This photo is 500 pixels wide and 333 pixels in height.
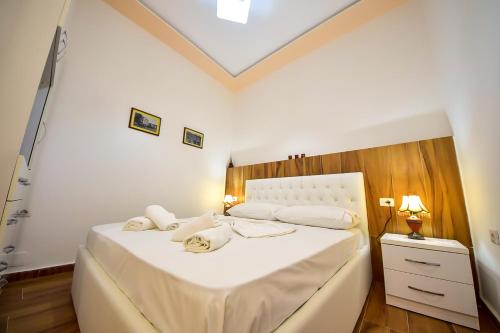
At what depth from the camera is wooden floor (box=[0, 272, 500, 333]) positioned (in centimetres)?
118

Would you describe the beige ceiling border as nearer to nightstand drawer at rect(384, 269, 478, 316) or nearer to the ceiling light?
the ceiling light

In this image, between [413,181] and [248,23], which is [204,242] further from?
[248,23]

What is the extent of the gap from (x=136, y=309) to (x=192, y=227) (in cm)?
48

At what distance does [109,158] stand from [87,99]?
774 mm

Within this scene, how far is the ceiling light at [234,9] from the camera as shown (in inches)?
90.0

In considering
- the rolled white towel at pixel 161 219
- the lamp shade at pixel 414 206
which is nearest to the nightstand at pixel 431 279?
the lamp shade at pixel 414 206

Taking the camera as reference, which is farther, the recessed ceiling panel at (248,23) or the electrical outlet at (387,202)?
the recessed ceiling panel at (248,23)

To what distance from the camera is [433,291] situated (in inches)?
54.5

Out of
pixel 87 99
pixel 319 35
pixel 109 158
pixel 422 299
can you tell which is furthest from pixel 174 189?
pixel 319 35

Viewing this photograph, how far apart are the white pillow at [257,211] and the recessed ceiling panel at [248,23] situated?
273cm

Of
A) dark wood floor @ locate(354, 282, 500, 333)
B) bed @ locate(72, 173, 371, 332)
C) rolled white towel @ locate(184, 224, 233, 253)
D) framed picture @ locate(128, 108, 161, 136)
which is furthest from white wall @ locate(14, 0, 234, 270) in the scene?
dark wood floor @ locate(354, 282, 500, 333)

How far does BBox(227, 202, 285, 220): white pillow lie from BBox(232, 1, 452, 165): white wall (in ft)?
3.49

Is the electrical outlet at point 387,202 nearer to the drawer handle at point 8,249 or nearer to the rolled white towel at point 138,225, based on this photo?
the rolled white towel at point 138,225

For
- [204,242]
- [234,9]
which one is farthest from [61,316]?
[234,9]
